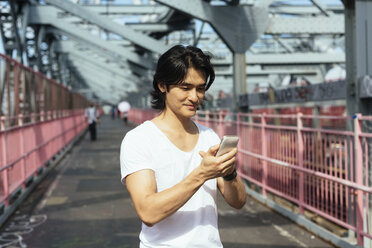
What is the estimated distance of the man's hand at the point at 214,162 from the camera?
72.6 inches

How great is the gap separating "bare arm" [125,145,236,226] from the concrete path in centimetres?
385

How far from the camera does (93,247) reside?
5.56 meters

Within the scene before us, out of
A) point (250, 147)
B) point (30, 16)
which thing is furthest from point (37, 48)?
point (250, 147)

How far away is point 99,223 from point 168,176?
4.92 metres

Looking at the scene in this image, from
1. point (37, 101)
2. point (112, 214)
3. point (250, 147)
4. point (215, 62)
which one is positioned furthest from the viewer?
point (215, 62)

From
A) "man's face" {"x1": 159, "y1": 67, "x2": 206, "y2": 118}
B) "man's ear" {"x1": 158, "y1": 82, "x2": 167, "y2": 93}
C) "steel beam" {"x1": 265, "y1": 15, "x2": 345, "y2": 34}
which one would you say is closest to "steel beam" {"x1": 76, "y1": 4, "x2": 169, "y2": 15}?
"steel beam" {"x1": 265, "y1": 15, "x2": 345, "y2": 34}

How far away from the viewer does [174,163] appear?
6.84 feet

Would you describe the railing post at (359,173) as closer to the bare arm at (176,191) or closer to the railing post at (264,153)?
the railing post at (264,153)

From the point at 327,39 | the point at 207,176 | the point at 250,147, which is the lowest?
the point at 250,147

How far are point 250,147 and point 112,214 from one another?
130 inches

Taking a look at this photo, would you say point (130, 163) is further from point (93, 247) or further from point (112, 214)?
point (112, 214)

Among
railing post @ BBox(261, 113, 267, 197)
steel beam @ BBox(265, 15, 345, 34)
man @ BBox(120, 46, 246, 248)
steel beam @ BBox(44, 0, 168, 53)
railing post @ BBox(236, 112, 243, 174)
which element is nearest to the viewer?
man @ BBox(120, 46, 246, 248)

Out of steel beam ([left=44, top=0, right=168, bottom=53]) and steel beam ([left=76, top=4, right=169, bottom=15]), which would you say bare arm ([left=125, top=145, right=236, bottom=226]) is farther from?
steel beam ([left=76, top=4, right=169, bottom=15])

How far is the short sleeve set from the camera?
2.00 metres
